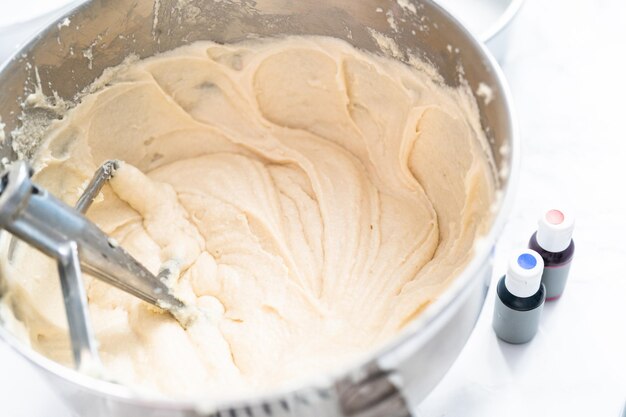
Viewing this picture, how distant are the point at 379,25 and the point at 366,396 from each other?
1.87 feet

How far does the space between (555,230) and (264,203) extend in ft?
1.49

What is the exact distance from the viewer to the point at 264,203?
1169mm

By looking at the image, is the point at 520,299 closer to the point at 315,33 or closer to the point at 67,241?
the point at 315,33

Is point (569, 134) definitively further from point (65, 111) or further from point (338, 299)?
point (65, 111)

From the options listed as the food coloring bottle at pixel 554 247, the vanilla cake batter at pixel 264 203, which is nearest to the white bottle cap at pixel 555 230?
the food coloring bottle at pixel 554 247

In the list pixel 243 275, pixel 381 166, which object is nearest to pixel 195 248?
pixel 243 275

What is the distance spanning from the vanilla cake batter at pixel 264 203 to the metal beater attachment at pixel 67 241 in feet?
0.48

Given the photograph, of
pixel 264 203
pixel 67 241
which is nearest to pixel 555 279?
pixel 264 203

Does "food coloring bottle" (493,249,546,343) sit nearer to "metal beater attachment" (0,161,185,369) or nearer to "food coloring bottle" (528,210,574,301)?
"food coloring bottle" (528,210,574,301)

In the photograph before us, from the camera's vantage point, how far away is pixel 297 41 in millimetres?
1131

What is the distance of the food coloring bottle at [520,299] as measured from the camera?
3.15ft

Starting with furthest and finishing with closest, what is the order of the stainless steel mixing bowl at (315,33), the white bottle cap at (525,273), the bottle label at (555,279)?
1. the bottle label at (555,279)
2. the white bottle cap at (525,273)
3. the stainless steel mixing bowl at (315,33)

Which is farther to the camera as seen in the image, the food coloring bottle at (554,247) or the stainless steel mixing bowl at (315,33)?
the food coloring bottle at (554,247)

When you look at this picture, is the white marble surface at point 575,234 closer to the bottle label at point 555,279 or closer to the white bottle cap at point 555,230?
the bottle label at point 555,279
